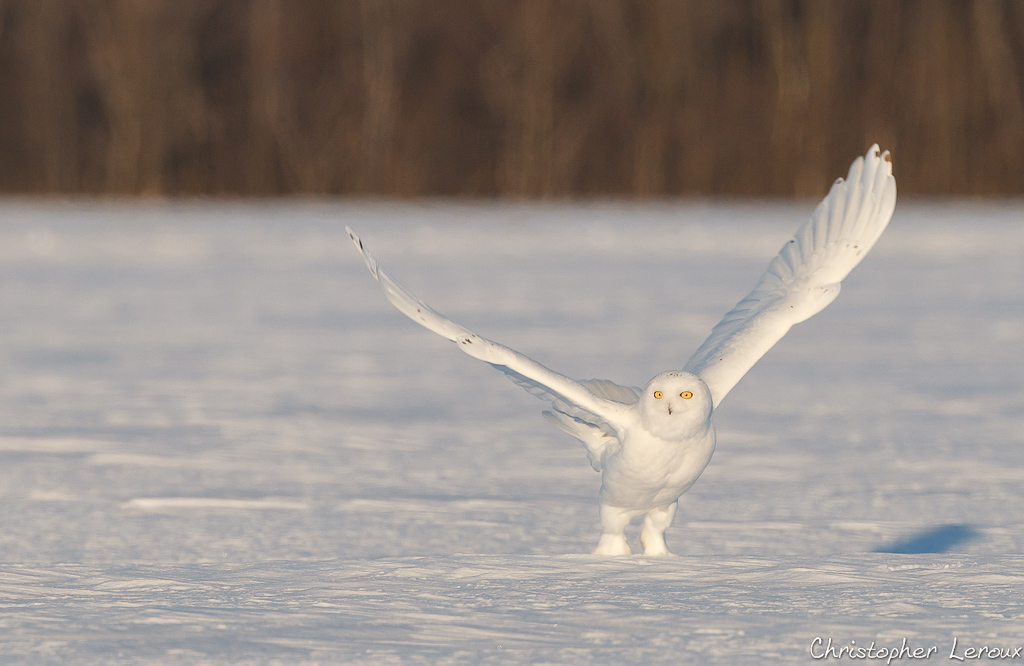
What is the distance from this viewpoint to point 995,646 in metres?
Result: 3.07

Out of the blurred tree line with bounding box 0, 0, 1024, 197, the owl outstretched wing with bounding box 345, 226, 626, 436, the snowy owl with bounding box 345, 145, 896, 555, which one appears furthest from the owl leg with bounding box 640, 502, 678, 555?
the blurred tree line with bounding box 0, 0, 1024, 197

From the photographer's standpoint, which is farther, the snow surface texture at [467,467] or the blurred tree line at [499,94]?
the blurred tree line at [499,94]

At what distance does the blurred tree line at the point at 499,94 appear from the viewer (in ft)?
67.7

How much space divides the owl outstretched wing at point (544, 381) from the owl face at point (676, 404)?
139 mm

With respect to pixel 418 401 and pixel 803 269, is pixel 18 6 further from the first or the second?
pixel 803 269

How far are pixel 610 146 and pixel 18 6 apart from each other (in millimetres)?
8856

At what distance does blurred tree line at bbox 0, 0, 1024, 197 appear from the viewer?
20.6 metres

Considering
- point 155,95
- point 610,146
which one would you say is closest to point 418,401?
point 610,146

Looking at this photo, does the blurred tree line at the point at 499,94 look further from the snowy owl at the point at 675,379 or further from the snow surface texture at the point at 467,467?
the snowy owl at the point at 675,379

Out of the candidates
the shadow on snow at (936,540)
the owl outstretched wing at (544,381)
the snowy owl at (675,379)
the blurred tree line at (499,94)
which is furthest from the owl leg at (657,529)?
the blurred tree line at (499,94)
